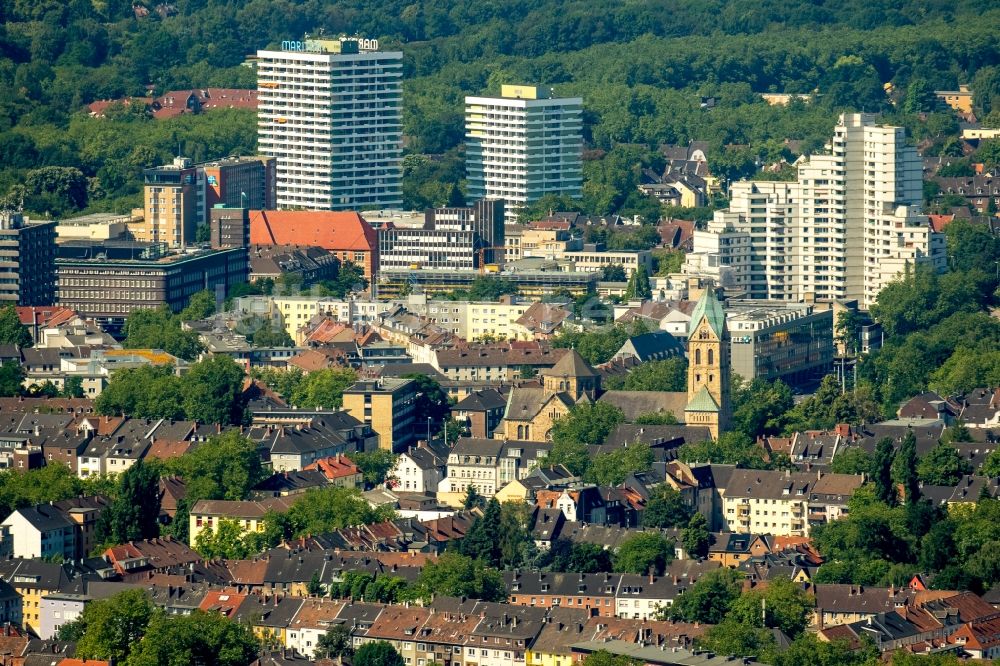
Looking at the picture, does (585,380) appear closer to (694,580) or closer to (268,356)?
(268,356)

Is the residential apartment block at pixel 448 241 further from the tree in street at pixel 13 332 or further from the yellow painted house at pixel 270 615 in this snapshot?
the yellow painted house at pixel 270 615

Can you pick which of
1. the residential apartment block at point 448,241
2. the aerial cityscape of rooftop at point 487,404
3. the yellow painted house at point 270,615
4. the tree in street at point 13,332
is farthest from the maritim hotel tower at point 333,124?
the yellow painted house at point 270,615

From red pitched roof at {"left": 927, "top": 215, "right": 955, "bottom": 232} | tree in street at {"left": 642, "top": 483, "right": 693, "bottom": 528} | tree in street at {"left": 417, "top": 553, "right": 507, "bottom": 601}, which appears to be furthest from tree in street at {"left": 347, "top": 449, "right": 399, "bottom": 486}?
red pitched roof at {"left": 927, "top": 215, "right": 955, "bottom": 232}

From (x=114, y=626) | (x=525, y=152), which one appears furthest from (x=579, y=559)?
(x=525, y=152)

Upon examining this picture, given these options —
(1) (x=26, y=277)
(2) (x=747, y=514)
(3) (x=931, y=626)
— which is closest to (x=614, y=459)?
(2) (x=747, y=514)

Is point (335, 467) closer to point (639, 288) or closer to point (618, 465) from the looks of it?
point (618, 465)

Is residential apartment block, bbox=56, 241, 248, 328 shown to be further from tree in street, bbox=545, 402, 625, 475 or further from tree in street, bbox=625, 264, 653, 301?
tree in street, bbox=545, 402, 625, 475
